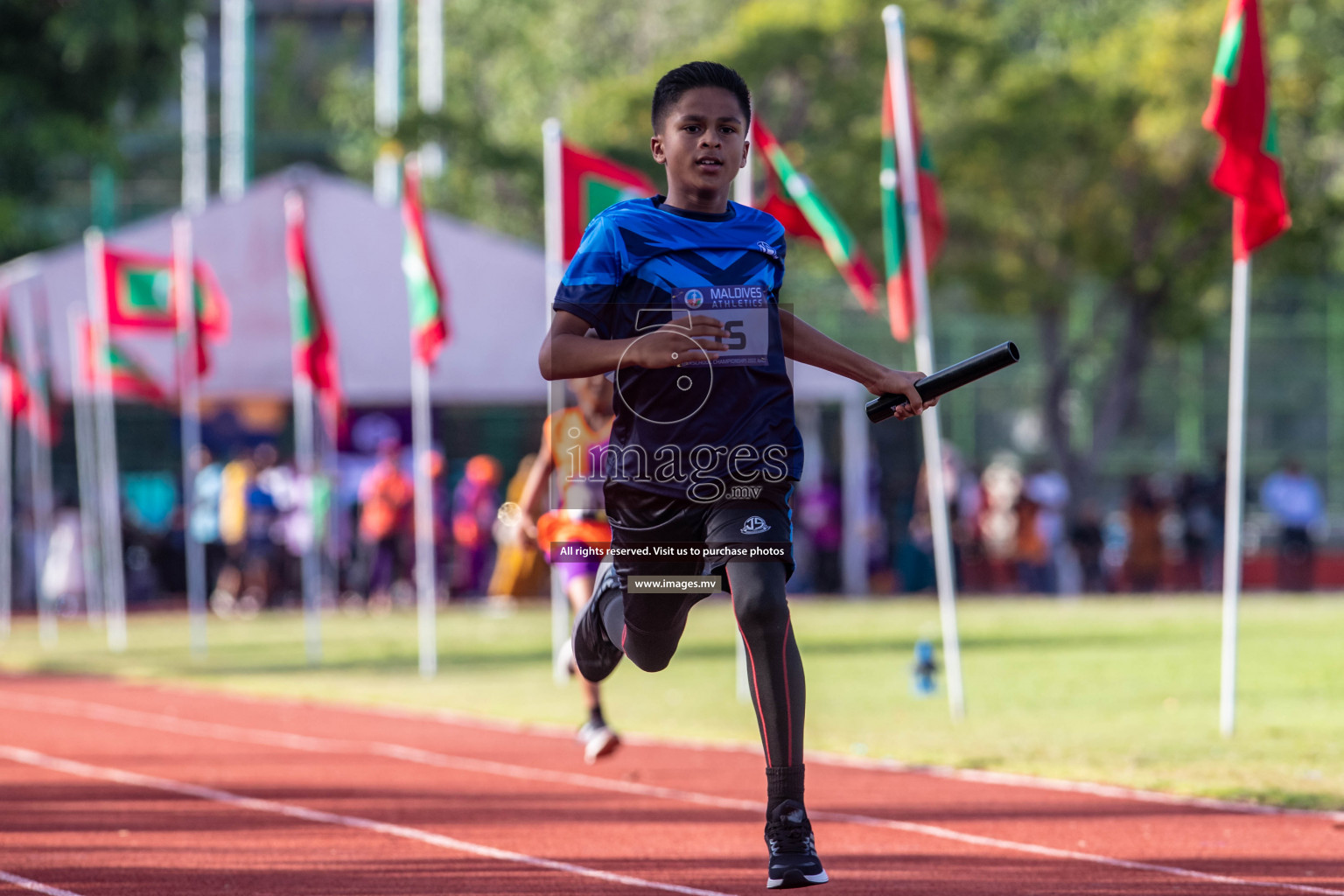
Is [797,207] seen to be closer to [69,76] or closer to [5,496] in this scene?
[69,76]

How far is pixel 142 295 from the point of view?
2016cm

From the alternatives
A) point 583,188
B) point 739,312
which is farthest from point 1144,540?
point 739,312

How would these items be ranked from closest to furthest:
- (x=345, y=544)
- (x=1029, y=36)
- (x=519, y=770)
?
1. (x=519, y=770)
2. (x=345, y=544)
3. (x=1029, y=36)

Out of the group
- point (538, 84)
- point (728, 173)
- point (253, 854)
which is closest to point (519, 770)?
point (253, 854)

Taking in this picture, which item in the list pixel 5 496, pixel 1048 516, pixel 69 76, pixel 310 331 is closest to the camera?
pixel 310 331

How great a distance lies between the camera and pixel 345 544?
1113 inches

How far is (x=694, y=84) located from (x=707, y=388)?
2.77 feet

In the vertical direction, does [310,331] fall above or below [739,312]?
above

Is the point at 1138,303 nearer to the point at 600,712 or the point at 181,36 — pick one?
the point at 181,36

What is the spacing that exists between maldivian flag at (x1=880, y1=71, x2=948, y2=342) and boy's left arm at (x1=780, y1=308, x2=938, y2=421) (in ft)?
22.9

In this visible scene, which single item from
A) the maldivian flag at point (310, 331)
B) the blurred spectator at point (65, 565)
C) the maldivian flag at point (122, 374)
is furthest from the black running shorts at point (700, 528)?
the blurred spectator at point (65, 565)

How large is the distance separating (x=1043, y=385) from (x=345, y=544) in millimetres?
14115

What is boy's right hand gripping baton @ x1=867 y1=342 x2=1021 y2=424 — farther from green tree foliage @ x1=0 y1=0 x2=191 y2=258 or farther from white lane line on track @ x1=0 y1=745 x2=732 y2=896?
green tree foliage @ x1=0 y1=0 x2=191 y2=258

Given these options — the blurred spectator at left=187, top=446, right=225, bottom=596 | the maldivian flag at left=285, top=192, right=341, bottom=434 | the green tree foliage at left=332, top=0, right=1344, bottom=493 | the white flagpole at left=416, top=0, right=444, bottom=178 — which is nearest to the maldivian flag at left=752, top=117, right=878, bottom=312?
the maldivian flag at left=285, top=192, right=341, bottom=434
